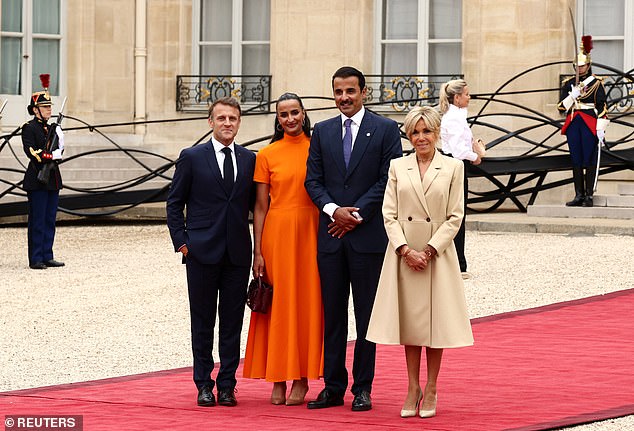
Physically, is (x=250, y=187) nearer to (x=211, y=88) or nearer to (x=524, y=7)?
(x=524, y=7)

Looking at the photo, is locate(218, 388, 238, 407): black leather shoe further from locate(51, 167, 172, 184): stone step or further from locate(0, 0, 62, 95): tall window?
locate(0, 0, 62, 95): tall window

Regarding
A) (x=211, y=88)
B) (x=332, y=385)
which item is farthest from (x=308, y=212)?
(x=211, y=88)

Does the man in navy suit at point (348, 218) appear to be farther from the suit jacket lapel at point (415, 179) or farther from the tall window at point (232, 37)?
the tall window at point (232, 37)

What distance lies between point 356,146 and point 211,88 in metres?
13.6

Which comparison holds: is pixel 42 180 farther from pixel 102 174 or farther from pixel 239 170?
pixel 239 170

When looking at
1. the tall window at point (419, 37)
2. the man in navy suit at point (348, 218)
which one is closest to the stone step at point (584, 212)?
the tall window at point (419, 37)

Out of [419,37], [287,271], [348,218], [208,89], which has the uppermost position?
[419,37]

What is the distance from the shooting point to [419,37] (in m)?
20.0

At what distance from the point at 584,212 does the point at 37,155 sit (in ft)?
20.1

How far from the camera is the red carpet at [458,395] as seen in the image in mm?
6832

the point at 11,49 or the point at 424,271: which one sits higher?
the point at 11,49

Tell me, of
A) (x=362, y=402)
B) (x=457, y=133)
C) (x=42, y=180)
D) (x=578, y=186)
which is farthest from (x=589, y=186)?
(x=362, y=402)

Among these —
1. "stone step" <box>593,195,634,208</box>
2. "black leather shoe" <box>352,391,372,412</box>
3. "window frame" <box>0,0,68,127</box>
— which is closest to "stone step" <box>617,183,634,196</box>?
"stone step" <box>593,195,634,208</box>

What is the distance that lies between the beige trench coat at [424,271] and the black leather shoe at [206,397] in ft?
2.86
